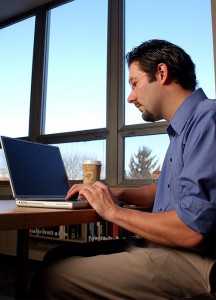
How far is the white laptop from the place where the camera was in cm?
102

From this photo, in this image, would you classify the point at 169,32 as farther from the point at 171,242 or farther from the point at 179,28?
the point at 171,242

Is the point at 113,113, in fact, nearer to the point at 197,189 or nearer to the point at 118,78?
the point at 118,78

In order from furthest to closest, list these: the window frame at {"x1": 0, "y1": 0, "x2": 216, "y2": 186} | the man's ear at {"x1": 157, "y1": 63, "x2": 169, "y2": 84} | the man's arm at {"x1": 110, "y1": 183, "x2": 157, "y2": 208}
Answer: the window frame at {"x1": 0, "y1": 0, "x2": 216, "y2": 186}
the man's arm at {"x1": 110, "y1": 183, "x2": 157, "y2": 208}
the man's ear at {"x1": 157, "y1": 63, "x2": 169, "y2": 84}

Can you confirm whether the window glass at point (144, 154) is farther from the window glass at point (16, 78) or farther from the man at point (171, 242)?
the man at point (171, 242)

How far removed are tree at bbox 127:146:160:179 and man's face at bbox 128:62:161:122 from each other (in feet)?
5.12

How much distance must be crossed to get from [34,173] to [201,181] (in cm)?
64

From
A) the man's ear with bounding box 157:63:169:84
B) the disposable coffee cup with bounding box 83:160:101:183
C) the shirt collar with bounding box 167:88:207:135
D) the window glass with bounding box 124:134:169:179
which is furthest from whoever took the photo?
the window glass with bounding box 124:134:169:179

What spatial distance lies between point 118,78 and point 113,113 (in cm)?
34

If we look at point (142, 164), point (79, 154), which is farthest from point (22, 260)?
point (79, 154)

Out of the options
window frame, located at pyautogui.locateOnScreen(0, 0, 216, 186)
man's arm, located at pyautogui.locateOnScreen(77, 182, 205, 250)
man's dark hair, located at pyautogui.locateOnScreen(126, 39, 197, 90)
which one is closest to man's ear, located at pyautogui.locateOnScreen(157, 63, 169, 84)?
man's dark hair, located at pyautogui.locateOnScreen(126, 39, 197, 90)

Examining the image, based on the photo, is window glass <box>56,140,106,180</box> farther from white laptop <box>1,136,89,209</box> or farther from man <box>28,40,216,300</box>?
man <box>28,40,216,300</box>

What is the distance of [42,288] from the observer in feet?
2.37

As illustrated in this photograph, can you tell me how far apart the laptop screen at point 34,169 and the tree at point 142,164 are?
1.46m

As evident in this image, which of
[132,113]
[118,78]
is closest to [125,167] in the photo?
[132,113]
